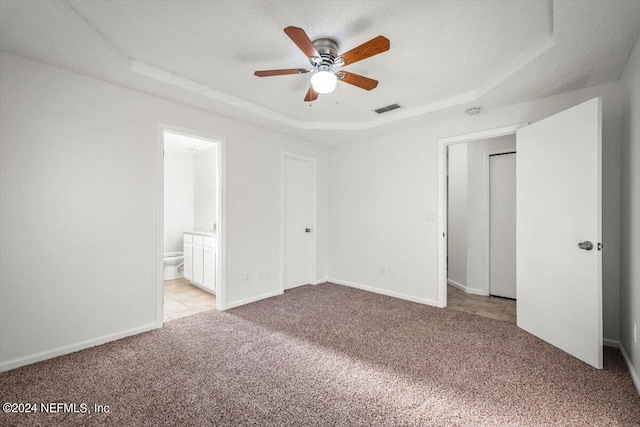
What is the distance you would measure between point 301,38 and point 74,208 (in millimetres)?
2402

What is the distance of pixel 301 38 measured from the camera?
173cm

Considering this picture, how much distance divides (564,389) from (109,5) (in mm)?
3900

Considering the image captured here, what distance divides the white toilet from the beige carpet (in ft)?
8.10

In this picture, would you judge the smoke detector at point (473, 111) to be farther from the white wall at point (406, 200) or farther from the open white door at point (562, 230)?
the open white door at point (562, 230)

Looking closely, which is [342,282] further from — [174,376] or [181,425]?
[181,425]

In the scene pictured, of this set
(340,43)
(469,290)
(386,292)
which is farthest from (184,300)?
(469,290)

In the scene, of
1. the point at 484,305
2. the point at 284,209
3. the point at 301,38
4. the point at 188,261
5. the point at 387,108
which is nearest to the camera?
the point at 301,38

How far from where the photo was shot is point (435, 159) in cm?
379

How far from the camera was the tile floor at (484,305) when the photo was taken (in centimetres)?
343

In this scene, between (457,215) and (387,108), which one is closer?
(387,108)

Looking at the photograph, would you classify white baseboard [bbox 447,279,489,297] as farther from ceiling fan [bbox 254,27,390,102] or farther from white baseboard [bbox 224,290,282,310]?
ceiling fan [bbox 254,27,390,102]

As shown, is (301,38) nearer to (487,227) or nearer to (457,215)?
(487,227)

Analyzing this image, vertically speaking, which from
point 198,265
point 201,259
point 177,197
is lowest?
point 198,265

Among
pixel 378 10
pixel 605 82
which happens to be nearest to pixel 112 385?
pixel 378 10
